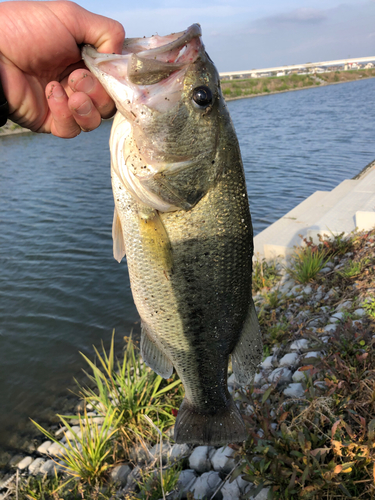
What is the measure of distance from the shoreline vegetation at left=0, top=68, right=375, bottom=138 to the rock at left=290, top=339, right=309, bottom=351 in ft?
177

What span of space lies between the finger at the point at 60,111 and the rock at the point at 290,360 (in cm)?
319

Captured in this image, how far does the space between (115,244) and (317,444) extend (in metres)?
2.03

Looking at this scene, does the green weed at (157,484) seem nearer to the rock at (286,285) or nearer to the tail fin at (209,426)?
the tail fin at (209,426)

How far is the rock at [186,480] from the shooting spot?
2.99 meters

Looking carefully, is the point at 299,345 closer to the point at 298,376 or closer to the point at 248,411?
the point at 298,376

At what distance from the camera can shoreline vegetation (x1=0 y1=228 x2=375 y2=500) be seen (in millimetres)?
2443

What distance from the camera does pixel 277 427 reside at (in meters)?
2.93

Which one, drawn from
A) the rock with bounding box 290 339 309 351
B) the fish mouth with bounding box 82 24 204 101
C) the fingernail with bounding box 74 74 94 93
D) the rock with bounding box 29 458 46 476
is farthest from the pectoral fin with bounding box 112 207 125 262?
the rock with bounding box 29 458 46 476

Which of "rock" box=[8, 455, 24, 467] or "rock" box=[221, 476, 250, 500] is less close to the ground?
"rock" box=[221, 476, 250, 500]

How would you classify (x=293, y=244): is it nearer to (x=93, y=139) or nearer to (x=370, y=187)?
(x=370, y=187)

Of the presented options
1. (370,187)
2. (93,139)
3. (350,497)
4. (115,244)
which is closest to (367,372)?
(350,497)

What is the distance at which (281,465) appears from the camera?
254cm

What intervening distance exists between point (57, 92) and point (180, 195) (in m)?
1.11

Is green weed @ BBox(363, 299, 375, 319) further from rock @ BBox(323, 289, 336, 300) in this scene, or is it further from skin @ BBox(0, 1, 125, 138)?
skin @ BBox(0, 1, 125, 138)
